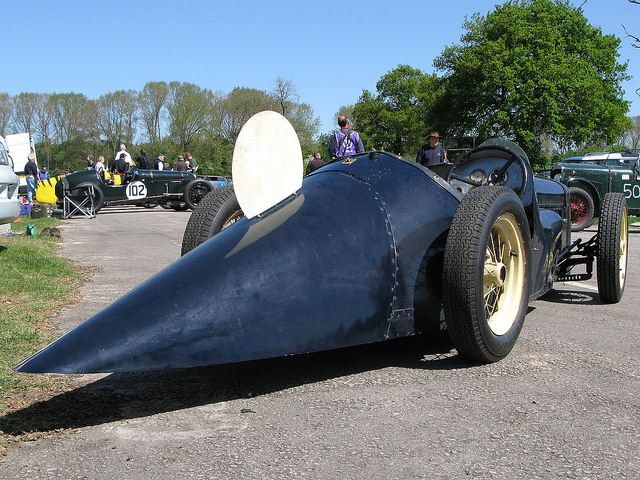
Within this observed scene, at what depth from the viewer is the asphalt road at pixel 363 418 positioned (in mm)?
2176

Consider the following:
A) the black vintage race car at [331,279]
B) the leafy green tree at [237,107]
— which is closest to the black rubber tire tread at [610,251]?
the black vintage race car at [331,279]

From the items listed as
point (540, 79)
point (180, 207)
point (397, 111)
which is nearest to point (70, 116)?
point (397, 111)

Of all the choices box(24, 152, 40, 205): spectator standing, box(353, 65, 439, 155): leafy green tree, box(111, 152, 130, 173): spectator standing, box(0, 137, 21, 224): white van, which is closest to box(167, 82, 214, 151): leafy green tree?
box(353, 65, 439, 155): leafy green tree

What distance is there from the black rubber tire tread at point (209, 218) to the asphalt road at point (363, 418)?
0.91m

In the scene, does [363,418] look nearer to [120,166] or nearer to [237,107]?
[120,166]

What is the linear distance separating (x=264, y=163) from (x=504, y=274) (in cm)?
161

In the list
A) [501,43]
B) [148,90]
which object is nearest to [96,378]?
[501,43]

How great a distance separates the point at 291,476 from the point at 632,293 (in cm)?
483

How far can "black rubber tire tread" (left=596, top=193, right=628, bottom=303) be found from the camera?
5020 millimetres

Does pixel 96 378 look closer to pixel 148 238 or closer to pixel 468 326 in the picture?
pixel 468 326

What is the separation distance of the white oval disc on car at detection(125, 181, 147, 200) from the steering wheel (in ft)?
49.3

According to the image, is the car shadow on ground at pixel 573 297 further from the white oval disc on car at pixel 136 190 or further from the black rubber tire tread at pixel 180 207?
the black rubber tire tread at pixel 180 207

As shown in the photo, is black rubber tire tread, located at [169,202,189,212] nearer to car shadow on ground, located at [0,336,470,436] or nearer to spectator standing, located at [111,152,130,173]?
spectator standing, located at [111,152,130,173]

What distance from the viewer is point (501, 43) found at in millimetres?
41906
